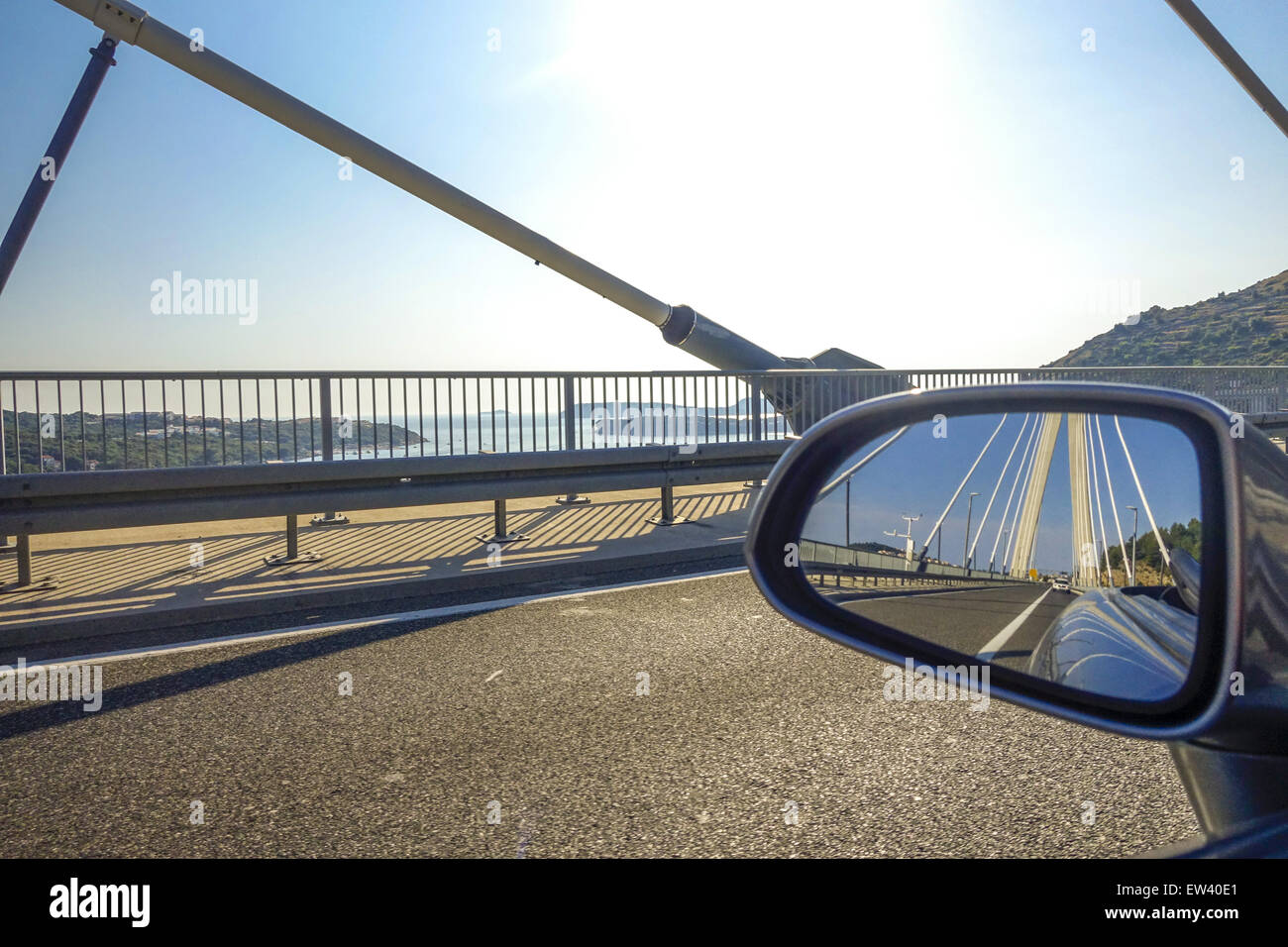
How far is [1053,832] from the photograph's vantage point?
2709mm

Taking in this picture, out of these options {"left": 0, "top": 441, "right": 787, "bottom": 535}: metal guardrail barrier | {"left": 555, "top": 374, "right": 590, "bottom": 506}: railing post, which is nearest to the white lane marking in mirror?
{"left": 0, "top": 441, "right": 787, "bottom": 535}: metal guardrail barrier

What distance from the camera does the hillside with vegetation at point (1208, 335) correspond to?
124ft

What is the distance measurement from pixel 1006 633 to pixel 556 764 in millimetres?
2238

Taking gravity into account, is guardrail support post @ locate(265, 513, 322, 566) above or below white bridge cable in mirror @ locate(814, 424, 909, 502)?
below

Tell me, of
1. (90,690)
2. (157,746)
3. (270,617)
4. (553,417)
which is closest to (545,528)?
(553,417)

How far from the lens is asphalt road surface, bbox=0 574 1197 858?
9.07ft

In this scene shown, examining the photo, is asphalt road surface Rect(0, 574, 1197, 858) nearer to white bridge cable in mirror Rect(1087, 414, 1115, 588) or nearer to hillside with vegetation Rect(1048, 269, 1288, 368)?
white bridge cable in mirror Rect(1087, 414, 1115, 588)

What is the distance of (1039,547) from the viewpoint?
1473mm

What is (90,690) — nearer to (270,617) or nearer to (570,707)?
(270,617)

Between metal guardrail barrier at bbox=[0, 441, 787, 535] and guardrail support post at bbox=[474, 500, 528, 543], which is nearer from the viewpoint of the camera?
metal guardrail barrier at bbox=[0, 441, 787, 535]

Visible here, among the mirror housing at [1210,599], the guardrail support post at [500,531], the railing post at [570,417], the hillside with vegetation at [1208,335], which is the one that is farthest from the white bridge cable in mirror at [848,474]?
the hillside with vegetation at [1208,335]

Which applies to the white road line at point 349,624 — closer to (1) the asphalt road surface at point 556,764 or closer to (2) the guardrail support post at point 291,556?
(1) the asphalt road surface at point 556,764

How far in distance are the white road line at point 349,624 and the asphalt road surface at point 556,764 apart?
15 cm

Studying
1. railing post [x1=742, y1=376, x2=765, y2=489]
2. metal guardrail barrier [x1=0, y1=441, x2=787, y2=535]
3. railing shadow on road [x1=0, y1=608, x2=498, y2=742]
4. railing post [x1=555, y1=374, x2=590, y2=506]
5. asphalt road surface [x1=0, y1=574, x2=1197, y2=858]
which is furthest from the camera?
railing post [x1=742, y1=376, x2=765, y2=489]
